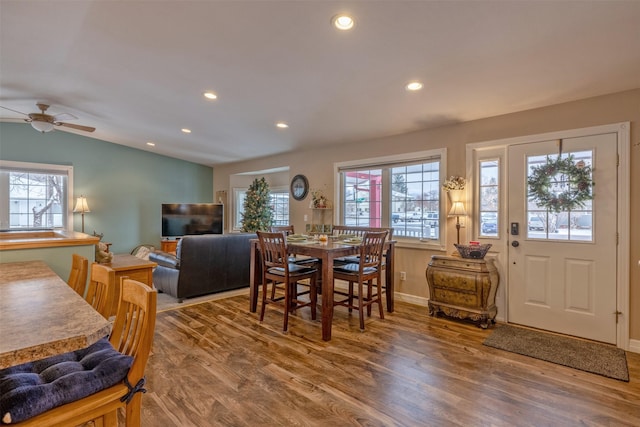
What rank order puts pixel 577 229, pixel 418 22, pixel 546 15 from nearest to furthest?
pixel 546 15
pixel 418 22
pixel 577 229

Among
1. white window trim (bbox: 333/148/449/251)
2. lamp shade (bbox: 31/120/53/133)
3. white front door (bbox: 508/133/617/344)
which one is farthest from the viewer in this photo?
lamp shade (bbox: 31/120/53/133)

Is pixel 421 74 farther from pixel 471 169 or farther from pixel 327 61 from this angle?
pixel 471 169

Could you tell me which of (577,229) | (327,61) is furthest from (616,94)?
(327,61)

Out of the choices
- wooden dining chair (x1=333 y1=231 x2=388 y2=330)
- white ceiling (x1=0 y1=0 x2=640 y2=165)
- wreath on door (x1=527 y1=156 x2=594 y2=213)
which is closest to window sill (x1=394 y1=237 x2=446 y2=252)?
wooden dining chair (x1=333 y1=231 x2=388 y2=330)

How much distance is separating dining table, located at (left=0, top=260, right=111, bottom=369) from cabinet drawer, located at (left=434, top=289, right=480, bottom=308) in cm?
332

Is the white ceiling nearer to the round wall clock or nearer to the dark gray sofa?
the round wall clock

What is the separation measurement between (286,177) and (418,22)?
5.35 metres

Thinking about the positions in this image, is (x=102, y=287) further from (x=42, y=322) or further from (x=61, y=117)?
(x=61, y=117)

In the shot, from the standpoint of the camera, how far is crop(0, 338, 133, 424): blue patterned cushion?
3.38 ft

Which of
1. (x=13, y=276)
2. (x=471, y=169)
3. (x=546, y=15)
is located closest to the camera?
(x=13, y=276)

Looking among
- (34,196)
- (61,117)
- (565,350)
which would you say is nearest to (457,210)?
(565,350)

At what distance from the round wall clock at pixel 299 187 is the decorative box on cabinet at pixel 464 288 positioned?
8.79 ft

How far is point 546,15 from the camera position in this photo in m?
1.97

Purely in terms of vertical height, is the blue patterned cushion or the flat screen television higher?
the flat screen television
